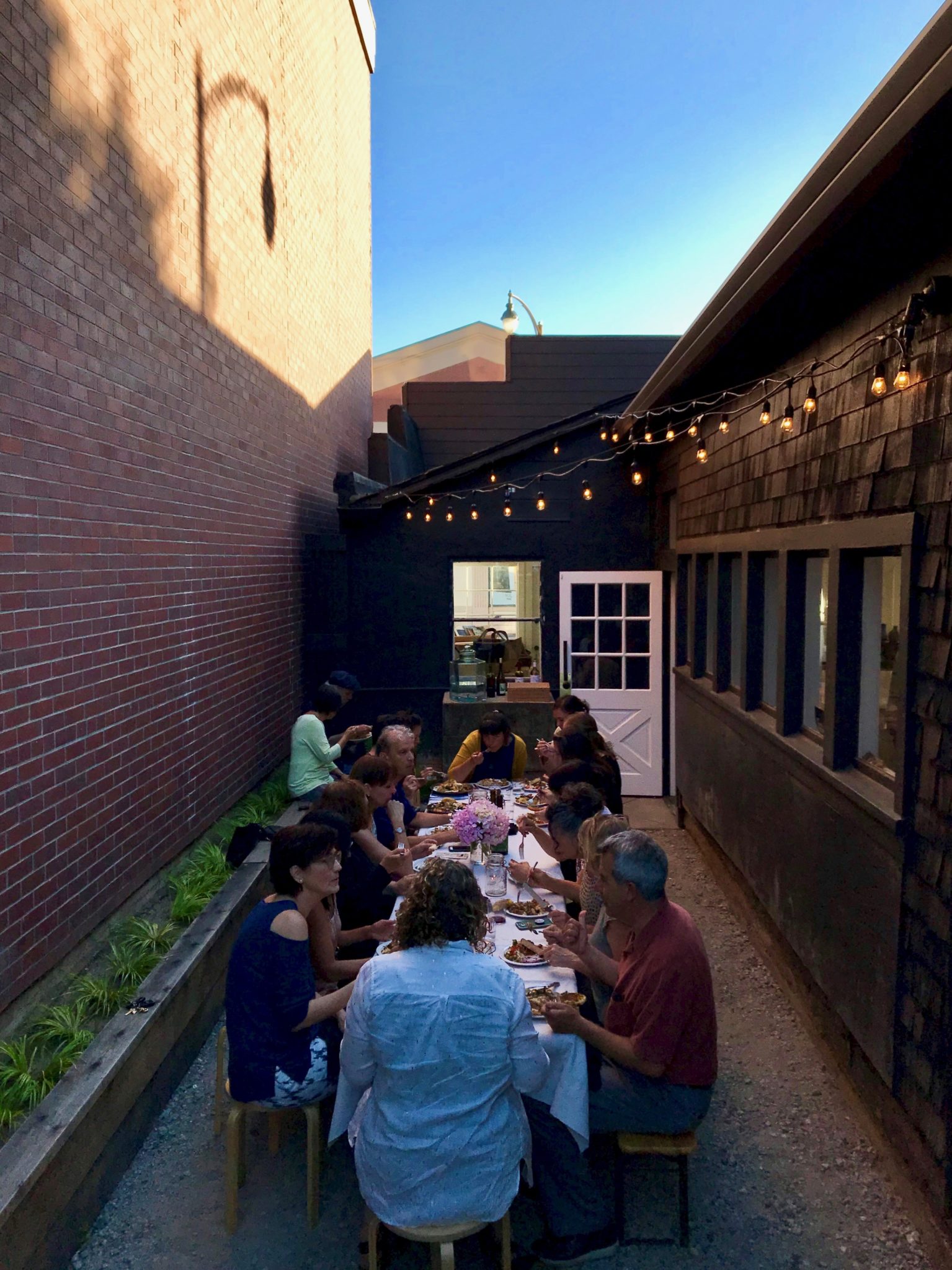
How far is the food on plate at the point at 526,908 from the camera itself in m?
4.16

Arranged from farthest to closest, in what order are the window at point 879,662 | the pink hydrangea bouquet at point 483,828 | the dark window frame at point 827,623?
the pink hydrangea bouquet at point 483,828
the window at point 879,662
the dark window frame at point 827,623

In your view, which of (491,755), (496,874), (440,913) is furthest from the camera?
(491,755)

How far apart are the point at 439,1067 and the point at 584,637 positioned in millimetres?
7596

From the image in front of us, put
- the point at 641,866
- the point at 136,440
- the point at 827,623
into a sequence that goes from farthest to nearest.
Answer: the point at 136,440
the point at 827,623
the point at 641,866

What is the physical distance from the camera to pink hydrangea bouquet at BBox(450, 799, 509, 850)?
15.2ft

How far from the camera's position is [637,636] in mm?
9984

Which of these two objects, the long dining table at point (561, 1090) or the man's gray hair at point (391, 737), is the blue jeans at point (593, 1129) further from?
the man's gray hair at point (391, 737)

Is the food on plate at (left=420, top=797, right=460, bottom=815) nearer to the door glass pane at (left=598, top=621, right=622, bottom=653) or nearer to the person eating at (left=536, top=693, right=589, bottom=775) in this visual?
the person eating at (left=536, top=693, right=589, bottom=775)

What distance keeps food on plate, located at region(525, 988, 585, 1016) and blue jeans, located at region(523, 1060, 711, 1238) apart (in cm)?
30

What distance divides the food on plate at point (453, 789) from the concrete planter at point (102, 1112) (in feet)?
5.90

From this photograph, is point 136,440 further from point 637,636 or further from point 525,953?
point 637,636

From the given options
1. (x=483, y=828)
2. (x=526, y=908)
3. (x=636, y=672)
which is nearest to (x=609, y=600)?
(x=636, y=672)

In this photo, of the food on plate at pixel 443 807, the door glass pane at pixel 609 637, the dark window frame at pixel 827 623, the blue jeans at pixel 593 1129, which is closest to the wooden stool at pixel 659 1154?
the blue jeans at pixel 593 1129

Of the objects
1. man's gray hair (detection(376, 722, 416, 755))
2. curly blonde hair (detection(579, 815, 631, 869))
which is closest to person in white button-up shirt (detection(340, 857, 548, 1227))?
curly blonde hair (detection(579, 815, 631, 869))
